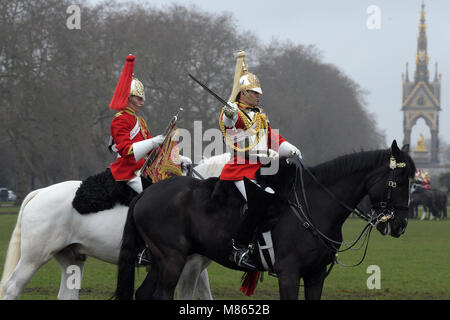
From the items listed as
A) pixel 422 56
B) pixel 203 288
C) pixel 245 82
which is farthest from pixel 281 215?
pixel 422 56

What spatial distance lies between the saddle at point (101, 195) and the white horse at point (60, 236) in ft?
0.23

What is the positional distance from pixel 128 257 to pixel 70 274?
4.37 ft

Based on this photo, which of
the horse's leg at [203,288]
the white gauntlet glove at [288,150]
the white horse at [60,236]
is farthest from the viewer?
the horse's leg at [203,288]

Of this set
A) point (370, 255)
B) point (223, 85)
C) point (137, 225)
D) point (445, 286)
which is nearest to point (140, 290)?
point (137, 225)

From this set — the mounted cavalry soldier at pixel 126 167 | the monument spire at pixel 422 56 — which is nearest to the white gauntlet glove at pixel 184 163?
the mounted cavalry soldier at pixel 126 167

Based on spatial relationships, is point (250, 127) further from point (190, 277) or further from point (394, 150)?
point (190, 277)

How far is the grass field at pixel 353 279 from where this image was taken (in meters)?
11.4

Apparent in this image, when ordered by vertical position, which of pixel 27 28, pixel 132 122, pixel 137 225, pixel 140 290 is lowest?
pixel 140 290

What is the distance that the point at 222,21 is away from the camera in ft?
171

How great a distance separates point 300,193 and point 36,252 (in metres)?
2.89

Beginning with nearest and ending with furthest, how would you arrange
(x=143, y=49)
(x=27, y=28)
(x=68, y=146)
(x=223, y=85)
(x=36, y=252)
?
(x=36, y=252) < (x=27, y=28) < (x=68, y=146) < (x=143, y=49) < (x=223, y=85)

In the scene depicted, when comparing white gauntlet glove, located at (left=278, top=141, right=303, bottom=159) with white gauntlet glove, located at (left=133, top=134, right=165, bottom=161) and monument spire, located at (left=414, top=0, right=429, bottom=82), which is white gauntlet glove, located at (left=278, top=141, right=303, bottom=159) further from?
monument spire, located at (left=414, top=0, right=429, bottom=82)

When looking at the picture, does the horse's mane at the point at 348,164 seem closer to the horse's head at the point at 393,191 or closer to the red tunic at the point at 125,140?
the horse's head at the point at 393,191

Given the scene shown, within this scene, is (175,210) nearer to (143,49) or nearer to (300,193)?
(300,193)
